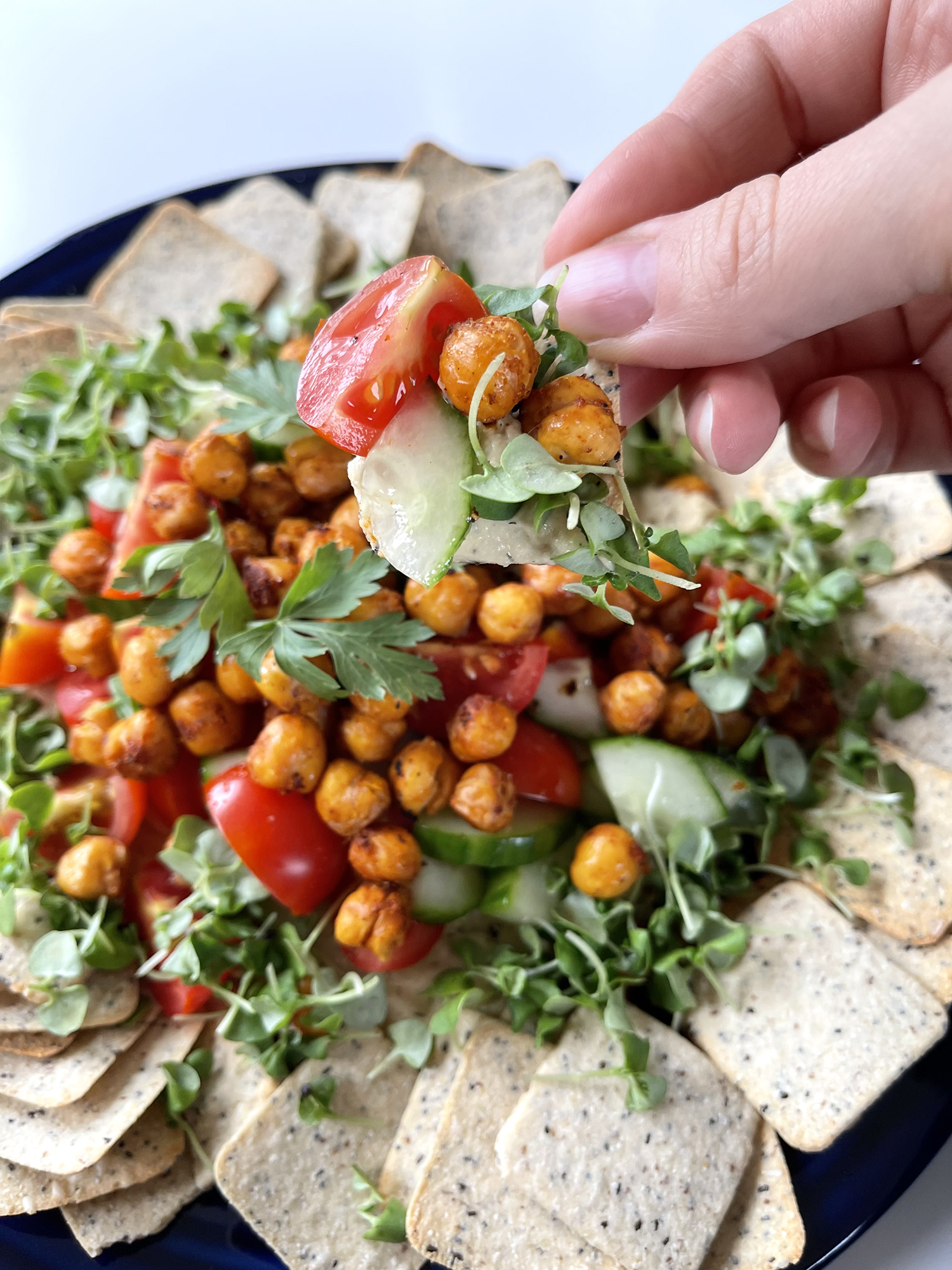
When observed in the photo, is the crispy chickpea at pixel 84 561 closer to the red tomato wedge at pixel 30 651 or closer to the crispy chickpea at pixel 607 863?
the red tomato wedge at pixel 30 651

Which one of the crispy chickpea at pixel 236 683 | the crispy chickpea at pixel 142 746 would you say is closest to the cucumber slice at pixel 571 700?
the crispy chickpea at pixel 236 683

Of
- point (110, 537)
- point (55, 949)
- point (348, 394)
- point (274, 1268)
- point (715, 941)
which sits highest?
point (348, 394)

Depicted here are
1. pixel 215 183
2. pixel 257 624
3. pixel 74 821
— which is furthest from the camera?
pixel 215 183

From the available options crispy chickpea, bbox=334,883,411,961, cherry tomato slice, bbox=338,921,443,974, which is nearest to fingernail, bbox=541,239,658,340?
crispy chickpea, bbox=334,883,411,961

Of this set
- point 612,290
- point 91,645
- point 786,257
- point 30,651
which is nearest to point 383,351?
point 612,290

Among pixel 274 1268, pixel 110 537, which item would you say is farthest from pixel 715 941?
pixel 110 537

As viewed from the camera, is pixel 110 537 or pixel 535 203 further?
pixel 535 203

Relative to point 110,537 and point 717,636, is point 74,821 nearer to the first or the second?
point 110,537

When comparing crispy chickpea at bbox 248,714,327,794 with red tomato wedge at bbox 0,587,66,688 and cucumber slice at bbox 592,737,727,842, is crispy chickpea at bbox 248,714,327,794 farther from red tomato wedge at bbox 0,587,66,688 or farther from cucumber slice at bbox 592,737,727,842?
red tomato wedge at bbox 0,587,66,688

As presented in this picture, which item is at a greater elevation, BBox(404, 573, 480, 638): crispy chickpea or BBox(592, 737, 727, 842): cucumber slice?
BBox(404, 573, 480, 638): crispy chickpea
